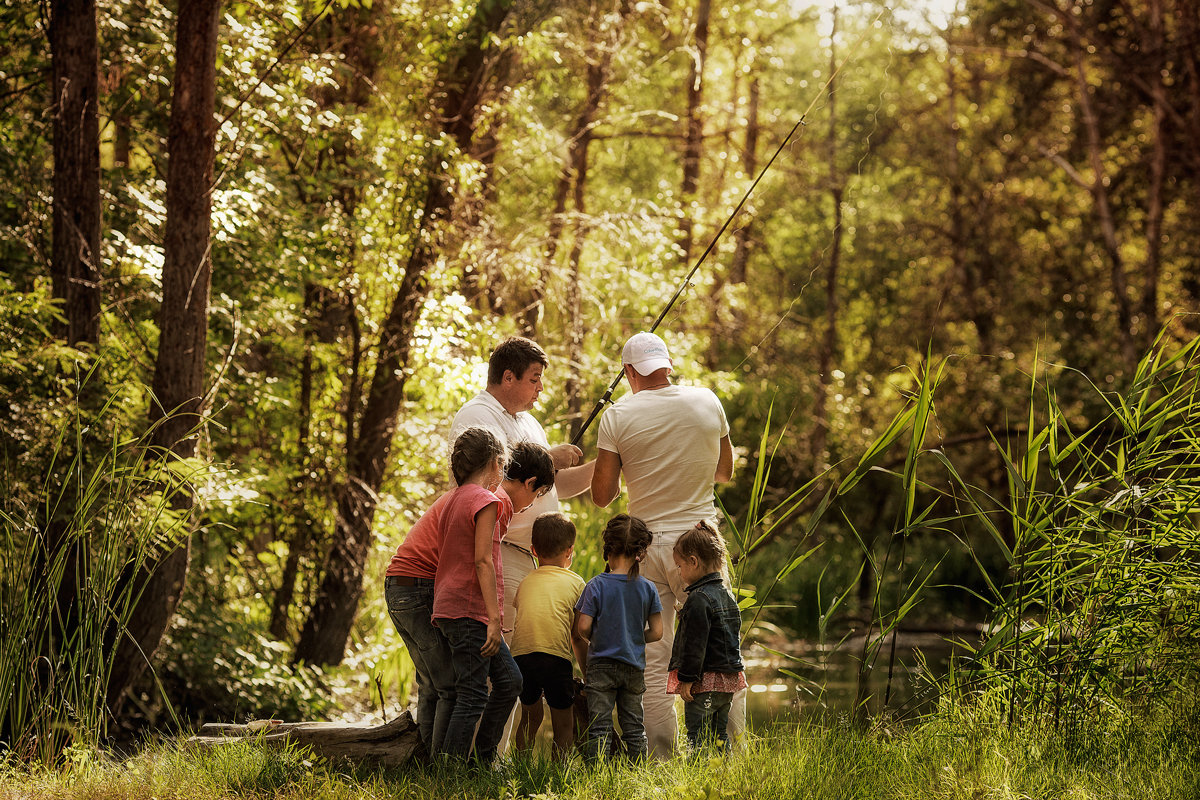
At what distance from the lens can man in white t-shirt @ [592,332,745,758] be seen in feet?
12.6

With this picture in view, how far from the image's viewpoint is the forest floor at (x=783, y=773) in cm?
301

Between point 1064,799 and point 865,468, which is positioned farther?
point 865,468

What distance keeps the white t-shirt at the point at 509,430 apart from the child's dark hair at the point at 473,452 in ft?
0.55

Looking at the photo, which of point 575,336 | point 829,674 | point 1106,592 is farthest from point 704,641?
point 829,674

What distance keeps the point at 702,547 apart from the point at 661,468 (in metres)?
0.32

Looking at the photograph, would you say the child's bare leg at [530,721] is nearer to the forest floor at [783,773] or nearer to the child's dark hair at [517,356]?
the forest floor at [783,773]

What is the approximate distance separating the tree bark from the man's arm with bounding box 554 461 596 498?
3.34m

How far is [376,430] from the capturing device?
337 inches

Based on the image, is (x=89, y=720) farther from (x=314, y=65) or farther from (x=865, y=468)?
(x=314, y=65)

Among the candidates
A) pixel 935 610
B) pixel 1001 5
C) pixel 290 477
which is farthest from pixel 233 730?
pixel 1001 5

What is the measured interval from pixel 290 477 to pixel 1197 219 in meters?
13.3

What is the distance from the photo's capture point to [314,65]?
25.0ft

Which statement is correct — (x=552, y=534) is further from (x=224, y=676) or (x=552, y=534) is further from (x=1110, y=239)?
(x=1110, y=239)

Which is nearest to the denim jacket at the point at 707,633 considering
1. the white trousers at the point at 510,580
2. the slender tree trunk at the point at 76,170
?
the white trousers at the point at 510,580
